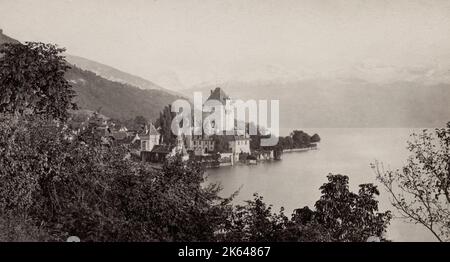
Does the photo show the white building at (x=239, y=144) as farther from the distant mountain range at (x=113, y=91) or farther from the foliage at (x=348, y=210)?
the foliage at (x=348, y=210)

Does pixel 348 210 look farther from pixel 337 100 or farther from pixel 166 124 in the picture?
pixel 166 124

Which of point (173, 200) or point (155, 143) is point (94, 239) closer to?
point (173, 200)

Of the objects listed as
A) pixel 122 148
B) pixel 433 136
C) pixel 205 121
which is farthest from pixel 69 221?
pixel 433 136

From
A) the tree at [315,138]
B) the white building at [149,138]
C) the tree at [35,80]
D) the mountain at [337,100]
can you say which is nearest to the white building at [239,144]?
the mountain at [337,100]

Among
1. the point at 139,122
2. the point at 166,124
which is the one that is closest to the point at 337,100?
the point at 166,124

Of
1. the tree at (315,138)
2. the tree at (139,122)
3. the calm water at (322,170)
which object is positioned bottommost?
the calm water at (322,170)

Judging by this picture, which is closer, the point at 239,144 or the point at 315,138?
the point at 315,138
